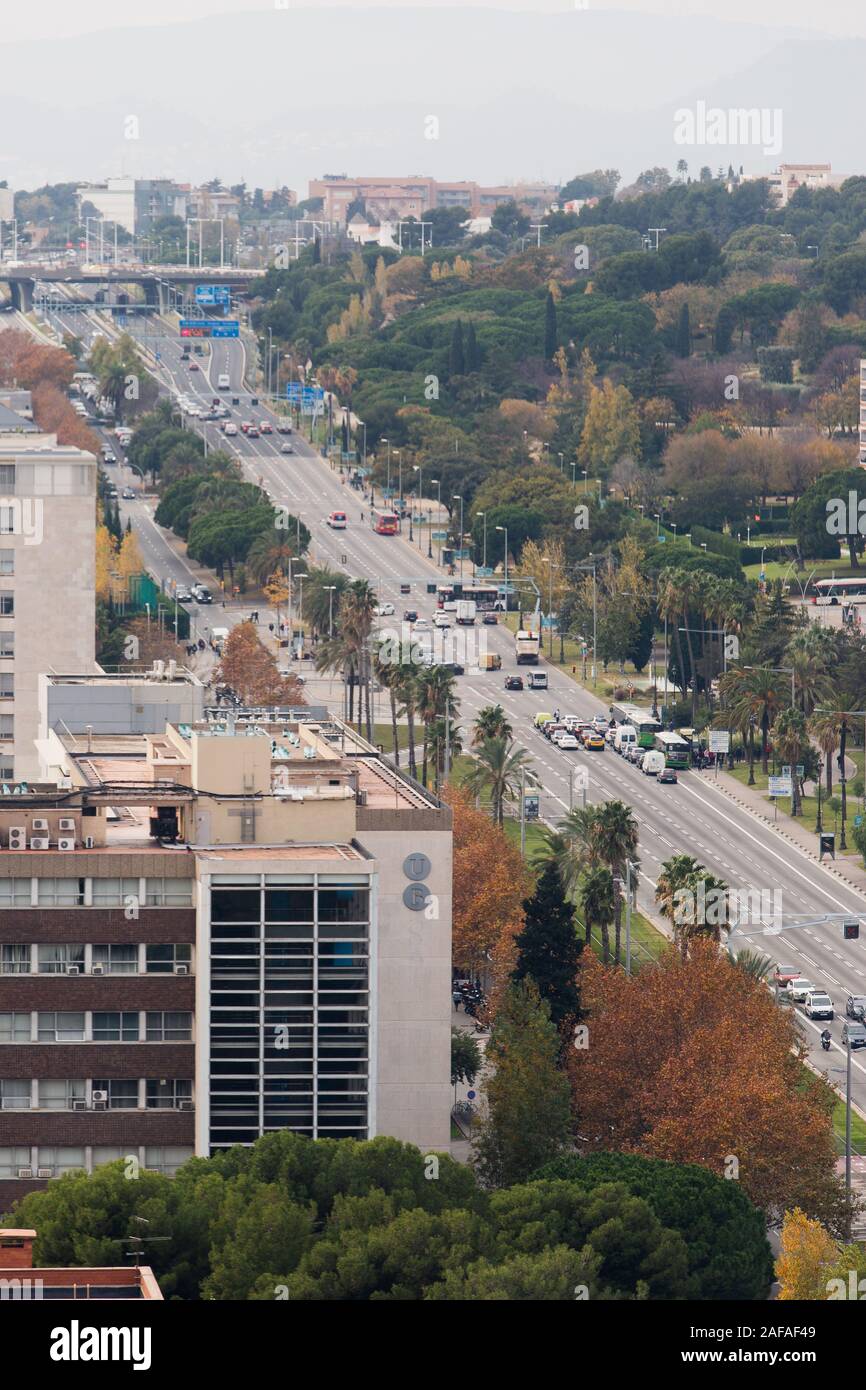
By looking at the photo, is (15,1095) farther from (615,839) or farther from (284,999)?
(615,839)

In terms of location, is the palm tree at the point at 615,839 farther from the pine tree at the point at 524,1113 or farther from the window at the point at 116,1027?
the window at the point at 116,1027

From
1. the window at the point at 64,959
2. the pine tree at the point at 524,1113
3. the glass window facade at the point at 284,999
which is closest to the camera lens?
the glass window facade at the point at 284,999

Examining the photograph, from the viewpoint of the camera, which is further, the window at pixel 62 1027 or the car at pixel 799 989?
the car at pixel 799 989

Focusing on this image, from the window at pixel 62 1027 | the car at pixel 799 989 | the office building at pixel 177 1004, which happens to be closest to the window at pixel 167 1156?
the office building at pixel 177 1004

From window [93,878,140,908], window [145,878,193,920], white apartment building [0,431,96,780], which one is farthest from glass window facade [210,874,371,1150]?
white apartment building [0,431,96,780]

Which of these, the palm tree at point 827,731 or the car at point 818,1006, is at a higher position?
the palm tree at point 827,731
